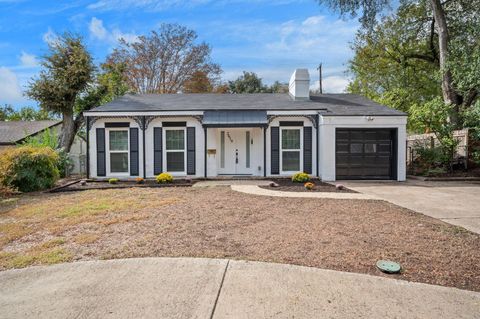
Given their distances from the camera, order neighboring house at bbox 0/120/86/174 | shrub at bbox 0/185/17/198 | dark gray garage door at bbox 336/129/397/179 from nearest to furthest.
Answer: shrub at bbox 0/185/17/198 → dark gray garage door at bbox 336/129/397/179 → neighboring house at bbox 0/120/86/174

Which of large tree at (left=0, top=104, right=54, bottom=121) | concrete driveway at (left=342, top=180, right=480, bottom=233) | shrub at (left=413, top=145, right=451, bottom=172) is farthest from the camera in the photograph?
large tree at (left=0, top=104, right=54, bottom=121)

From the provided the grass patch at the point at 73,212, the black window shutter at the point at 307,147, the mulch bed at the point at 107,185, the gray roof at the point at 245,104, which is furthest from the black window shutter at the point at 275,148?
the grass patch at the point at 73,212

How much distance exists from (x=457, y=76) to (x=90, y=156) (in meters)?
17.1

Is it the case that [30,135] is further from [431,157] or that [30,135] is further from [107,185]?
[431,157]

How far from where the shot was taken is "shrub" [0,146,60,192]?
10.9m

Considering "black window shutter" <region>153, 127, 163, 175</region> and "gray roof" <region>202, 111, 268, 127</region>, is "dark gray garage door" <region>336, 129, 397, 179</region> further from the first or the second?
"black window shutter" <region>153, 127, 163, 175</region>

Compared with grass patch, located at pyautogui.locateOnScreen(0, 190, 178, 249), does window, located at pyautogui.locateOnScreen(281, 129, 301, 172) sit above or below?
above

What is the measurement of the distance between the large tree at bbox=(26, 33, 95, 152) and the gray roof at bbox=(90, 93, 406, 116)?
381 centimetres

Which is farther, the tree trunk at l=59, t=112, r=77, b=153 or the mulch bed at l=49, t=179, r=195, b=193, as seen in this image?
the tree trunk at l=59, t=112, r=77, b=153

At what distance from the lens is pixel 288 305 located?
3.05 m

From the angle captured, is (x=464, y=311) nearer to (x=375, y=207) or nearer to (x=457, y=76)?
(x=375, y=207)

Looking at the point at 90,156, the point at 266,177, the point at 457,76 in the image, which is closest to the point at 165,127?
the point at 90,156

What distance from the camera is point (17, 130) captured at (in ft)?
82.0

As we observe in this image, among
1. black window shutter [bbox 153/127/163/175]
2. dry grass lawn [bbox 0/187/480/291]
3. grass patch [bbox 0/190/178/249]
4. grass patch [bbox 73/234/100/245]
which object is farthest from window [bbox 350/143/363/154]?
grass patch [bbox 73/234/100/245]
